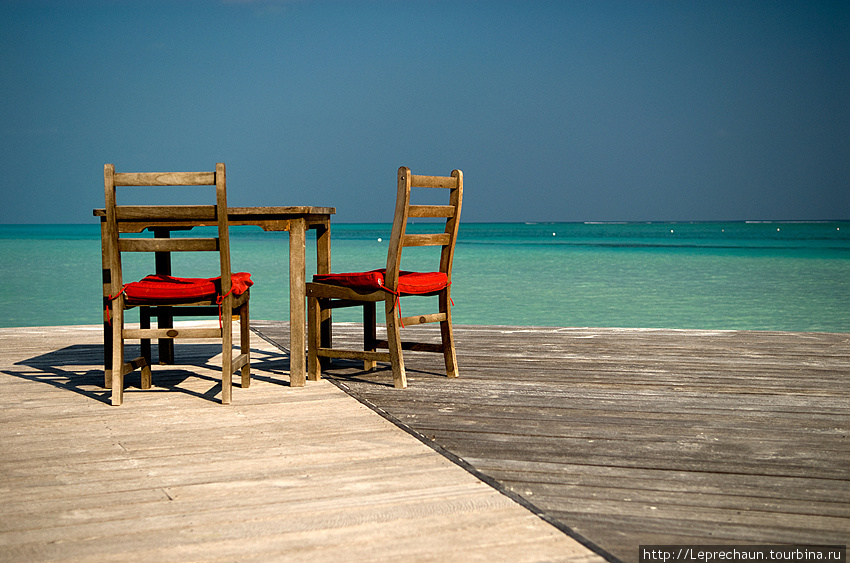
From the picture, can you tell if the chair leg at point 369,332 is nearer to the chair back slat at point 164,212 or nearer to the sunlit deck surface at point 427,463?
the sunlit deck surface at point 427,463

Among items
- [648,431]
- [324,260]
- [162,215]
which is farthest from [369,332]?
[648,431]

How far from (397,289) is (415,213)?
0.41 meters

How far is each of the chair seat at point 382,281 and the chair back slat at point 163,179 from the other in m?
0.83

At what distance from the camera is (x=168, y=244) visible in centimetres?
334

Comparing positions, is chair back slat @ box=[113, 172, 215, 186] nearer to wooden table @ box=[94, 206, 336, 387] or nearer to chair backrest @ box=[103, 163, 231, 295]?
chair backrest @ box=[103, 163, 231, 295]

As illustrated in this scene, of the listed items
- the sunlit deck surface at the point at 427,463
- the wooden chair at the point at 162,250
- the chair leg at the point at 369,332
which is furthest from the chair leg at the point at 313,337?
the wooden chair at the point at 162,250

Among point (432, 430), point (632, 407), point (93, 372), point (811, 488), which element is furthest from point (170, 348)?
point (811, 488)

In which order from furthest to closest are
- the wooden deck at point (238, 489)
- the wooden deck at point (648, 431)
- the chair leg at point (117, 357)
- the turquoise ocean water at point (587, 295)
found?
the turquoise ocean water at point (587, 295) → the chair leg at point (117, 357) → the wooden deck at point (648, 431) → the wooden deck at point (238, 489)

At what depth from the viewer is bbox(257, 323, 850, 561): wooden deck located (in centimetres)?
197

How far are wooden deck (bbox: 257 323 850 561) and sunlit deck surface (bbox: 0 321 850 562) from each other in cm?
1

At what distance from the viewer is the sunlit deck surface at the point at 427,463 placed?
1.84 meters

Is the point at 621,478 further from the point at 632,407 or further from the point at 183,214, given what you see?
the point at 183,214

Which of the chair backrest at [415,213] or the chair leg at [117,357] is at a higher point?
the chair backrest at [415,213]

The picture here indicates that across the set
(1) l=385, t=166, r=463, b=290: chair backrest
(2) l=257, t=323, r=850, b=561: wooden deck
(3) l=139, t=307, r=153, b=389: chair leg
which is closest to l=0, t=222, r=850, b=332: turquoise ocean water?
(2) l=257, t=323, r=850, b=561: wooden deck
